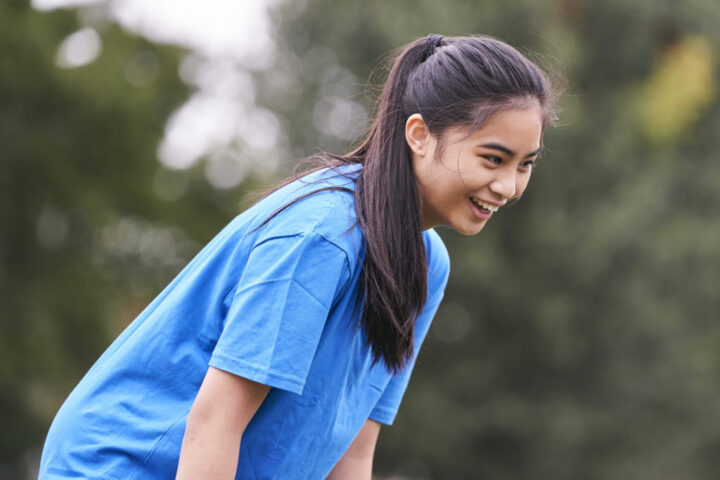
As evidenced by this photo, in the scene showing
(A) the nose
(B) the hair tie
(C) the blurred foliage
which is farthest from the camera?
(C) the blurred foliage

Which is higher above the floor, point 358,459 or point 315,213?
point 315,213

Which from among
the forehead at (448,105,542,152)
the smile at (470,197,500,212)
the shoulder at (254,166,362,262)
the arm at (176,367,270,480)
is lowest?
the arm at (176,367,270,480)

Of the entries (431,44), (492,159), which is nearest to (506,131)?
(492,159)

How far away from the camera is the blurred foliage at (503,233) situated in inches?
561

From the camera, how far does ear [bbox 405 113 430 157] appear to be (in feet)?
7.50

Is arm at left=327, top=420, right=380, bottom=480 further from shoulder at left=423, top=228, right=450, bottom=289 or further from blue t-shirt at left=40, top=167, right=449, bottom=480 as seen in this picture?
blue t-shirt at left=40, top=167, right=449, bottom=480

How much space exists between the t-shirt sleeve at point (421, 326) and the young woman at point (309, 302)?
340 millimetres

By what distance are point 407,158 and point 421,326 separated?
25.2 inches

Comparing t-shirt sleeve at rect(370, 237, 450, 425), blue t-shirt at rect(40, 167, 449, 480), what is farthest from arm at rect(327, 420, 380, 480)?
blue t-shirt at rect(40, 167, 449, 480)

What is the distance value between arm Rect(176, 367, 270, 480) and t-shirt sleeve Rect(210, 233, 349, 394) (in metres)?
0.04

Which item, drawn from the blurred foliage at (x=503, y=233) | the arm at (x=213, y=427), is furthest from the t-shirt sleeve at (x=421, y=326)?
the blurred foliage at (x=503, y=233)

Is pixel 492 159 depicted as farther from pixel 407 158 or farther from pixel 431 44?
pixel 431 44

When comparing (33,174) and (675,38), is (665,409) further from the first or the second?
(33,174)

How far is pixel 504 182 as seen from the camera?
228cm
